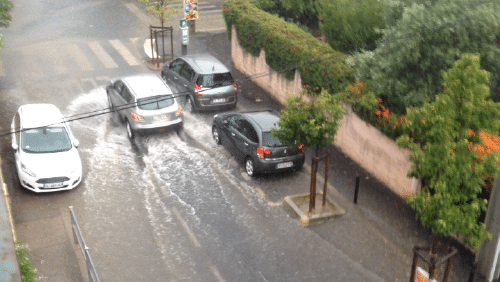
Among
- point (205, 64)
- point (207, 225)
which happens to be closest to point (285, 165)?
point (207, 225)

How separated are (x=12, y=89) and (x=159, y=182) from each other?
354 inches

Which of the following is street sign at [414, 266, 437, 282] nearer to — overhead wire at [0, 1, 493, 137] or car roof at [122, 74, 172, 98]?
overhead wire at [0, 1, 493, 137]

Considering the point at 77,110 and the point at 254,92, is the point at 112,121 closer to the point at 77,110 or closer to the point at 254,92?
the point at 77,110

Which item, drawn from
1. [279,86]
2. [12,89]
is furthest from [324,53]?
[12,89]

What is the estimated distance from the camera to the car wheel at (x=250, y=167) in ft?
52.3

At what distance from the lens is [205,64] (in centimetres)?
2052

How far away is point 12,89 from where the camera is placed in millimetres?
21125

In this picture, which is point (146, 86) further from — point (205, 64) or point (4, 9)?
point (4, 9)

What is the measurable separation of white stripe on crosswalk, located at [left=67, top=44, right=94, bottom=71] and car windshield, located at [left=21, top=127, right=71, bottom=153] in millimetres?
8405

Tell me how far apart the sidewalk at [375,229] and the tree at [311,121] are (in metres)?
2.29

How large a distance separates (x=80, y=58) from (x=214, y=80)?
26.2ft

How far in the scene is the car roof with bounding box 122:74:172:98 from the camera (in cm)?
1781

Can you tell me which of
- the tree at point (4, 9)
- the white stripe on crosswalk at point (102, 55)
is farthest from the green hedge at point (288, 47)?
the tree at point (4, 9)

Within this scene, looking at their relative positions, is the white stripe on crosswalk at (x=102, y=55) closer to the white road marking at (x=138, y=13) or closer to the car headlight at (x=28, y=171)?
the white road marking at (x=138, y=13)
